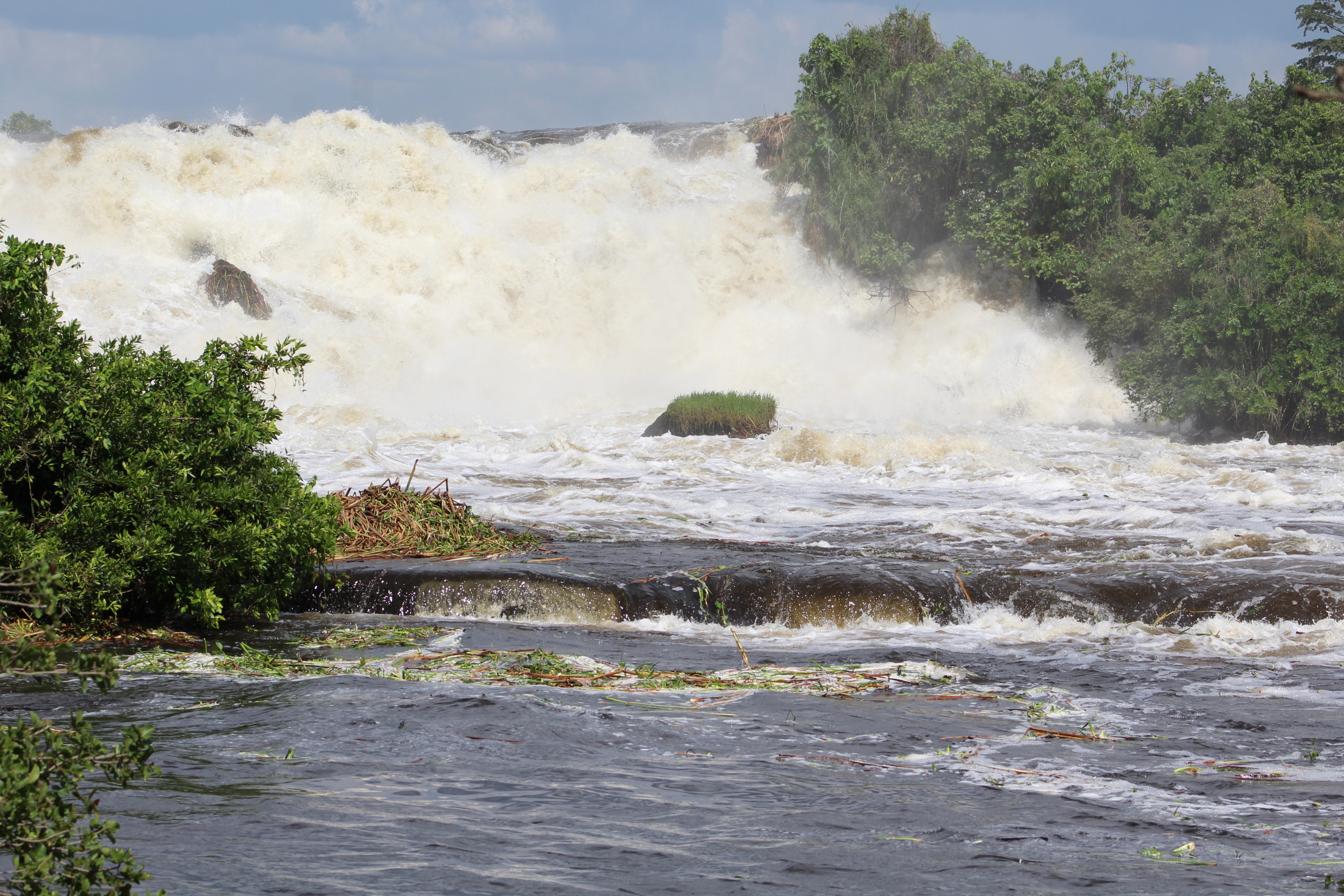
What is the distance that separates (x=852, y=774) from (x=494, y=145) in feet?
119

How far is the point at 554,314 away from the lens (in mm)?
32406

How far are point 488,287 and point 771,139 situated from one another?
501 inches

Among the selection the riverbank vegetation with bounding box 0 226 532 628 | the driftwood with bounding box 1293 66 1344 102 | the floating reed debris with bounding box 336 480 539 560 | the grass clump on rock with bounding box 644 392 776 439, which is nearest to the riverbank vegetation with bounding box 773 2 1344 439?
the grass clump on rock with bounding box 644 392 776 439

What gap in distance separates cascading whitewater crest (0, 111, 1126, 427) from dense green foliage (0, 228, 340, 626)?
1837cm

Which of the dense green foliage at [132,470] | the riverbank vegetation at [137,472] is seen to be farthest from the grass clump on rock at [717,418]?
the dense green foliage at [132,470]

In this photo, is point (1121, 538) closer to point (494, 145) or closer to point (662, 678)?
point (662, 678)

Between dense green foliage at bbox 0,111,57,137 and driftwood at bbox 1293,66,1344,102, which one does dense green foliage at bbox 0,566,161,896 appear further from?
dense green foliage at bbox 0,111,57,137

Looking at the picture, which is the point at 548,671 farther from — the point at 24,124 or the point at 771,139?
the point at 24,124

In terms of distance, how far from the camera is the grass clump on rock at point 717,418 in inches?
835

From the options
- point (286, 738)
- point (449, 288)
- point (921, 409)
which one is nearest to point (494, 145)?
point (449, 288)

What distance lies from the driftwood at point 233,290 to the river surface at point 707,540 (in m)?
0.38

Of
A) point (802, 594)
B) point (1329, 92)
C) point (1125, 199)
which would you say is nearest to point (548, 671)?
point (802, 594)

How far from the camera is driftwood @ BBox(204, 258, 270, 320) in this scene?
28.2 metres

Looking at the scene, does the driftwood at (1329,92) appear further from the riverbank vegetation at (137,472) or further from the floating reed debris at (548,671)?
the riverbank vegetation at (137,472)
